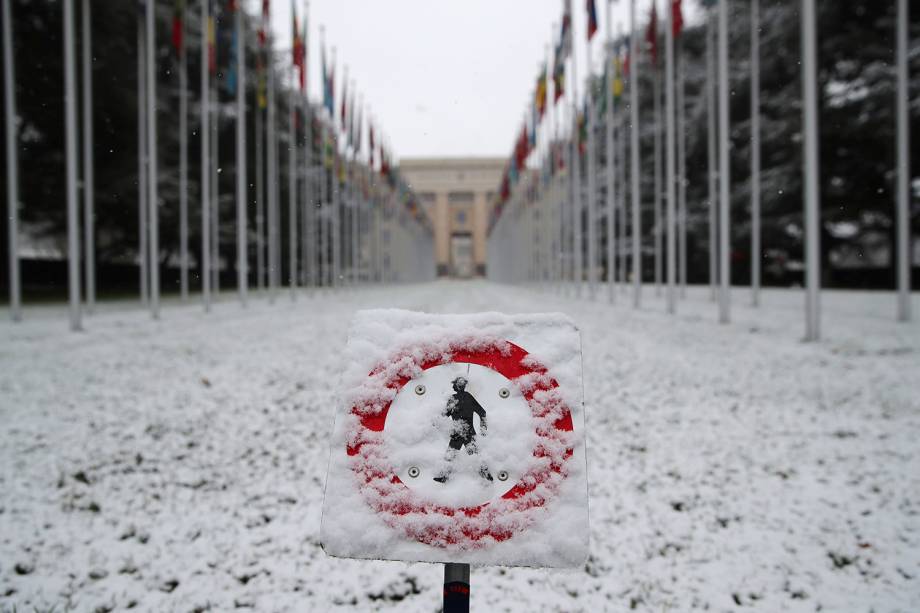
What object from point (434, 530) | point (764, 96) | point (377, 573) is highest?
point (764, 96)

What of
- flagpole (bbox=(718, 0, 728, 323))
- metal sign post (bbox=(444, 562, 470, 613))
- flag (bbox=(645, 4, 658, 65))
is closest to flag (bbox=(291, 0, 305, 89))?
flag (bbox=(645, 4, 658, 65))

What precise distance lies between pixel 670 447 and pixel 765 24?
22540mm

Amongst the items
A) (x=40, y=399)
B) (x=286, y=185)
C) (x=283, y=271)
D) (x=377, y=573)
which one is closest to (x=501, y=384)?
(x=377, y=573)

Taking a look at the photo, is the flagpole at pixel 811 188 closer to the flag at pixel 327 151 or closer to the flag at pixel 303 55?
the flag at pixel 303 55

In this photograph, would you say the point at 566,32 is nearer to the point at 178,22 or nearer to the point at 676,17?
the point at 676,17

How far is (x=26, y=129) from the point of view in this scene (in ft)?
66.3

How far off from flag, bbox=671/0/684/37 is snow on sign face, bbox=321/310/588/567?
14.1m

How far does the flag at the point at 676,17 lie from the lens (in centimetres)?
1342

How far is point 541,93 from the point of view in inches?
969

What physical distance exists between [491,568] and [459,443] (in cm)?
123

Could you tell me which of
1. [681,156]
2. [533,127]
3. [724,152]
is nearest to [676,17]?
[724,152]

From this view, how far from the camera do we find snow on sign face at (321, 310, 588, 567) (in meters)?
1.37

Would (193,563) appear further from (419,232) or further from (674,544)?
A: (419,232)

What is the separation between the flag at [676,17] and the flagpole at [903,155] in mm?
4701
